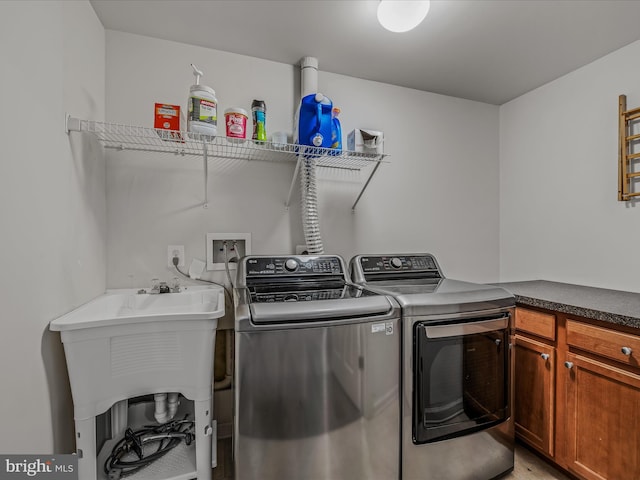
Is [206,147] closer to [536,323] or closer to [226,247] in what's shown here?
[226,247]

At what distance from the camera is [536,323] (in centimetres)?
171

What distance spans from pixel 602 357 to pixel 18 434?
2.21 meters

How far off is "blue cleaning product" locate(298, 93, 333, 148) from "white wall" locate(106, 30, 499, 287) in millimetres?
381

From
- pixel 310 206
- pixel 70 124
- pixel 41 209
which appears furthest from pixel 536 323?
pixel 70 124

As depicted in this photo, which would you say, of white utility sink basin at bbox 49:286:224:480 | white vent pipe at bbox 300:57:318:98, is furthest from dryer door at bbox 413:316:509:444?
white vent pipe at bbox 300:57:318:98

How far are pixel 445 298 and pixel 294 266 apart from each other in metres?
0.79

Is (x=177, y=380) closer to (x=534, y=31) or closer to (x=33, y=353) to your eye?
(x=33, y=353)

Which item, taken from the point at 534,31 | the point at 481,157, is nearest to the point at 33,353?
the point at 534,31

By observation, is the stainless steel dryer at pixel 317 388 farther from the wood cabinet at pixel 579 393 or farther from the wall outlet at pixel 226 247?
the wood cabinet at pixel 579 393

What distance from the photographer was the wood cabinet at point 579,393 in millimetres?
1335

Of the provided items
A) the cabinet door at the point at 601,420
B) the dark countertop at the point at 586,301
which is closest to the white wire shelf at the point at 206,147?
the dark countertop at the point at 586,301

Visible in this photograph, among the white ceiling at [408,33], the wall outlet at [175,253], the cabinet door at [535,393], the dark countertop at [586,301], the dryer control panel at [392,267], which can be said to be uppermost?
the white ceiling at [408,33]

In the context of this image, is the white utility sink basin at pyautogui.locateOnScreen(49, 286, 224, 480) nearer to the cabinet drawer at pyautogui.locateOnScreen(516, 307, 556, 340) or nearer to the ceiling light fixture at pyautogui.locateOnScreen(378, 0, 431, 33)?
the ceiling light fixture at pyautogui.locateOnScreen(378, 0, 431, 33)

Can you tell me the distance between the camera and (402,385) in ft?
4.54
